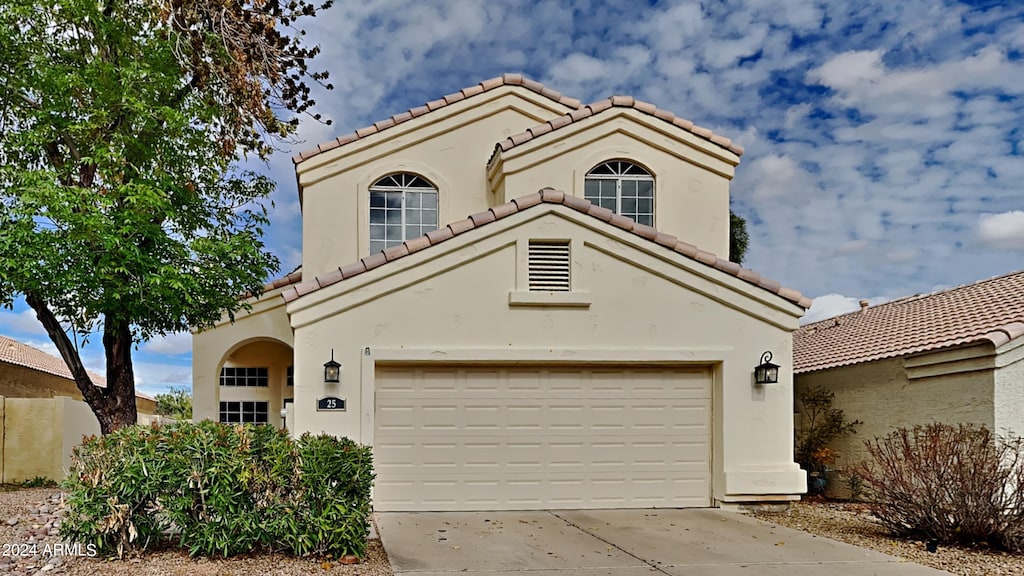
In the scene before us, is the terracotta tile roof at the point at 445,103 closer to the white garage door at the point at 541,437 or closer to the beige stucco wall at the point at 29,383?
the white garage door at the point at 541,437

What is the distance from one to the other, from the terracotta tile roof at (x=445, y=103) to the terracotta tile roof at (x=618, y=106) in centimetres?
102

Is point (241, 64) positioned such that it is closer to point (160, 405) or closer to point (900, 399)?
point (900, 399)

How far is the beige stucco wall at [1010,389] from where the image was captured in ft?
35.5

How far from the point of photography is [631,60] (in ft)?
48.6

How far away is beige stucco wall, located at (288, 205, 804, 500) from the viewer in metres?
10.9

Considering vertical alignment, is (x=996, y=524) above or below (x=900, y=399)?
below

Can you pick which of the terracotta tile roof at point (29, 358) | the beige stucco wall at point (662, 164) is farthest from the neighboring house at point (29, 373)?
the beige stucco wall at point (662, 164)

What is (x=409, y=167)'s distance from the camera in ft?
49.0

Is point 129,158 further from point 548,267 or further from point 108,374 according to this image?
point 548,267

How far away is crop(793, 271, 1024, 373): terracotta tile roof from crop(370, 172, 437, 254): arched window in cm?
834

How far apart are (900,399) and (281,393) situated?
41.9 ft

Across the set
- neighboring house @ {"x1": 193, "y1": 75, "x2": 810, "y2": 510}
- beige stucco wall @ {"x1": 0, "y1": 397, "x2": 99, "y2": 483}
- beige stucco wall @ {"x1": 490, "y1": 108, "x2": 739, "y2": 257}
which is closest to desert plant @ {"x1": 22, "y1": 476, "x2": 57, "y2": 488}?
beige stucco wall @ {"x1": 0, "y1": 397, "x2": 99, "y2": 483}

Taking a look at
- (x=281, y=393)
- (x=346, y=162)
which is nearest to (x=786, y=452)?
(x=346, y=162)

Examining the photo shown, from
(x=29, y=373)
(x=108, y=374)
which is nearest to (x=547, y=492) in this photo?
(x=108, y=374)
